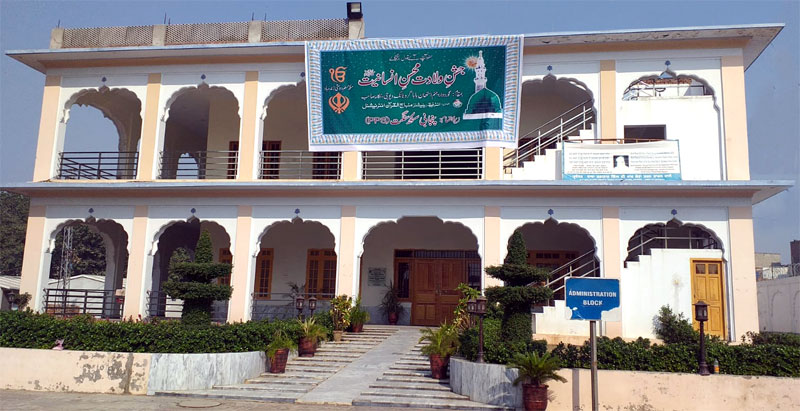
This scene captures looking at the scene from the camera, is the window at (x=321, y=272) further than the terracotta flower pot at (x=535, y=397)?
Yes

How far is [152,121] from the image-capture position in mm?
16344

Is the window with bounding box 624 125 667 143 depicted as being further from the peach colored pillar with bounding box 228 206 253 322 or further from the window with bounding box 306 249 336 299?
the peach colored pillar with bounding box 228 206 253 322

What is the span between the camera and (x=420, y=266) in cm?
1836

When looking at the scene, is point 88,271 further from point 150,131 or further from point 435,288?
point 435,288

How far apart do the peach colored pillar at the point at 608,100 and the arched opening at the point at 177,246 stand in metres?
10.8

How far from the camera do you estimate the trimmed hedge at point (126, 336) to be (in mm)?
11039

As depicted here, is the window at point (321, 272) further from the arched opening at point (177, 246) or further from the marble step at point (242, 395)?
the marble step at point (242, 395)

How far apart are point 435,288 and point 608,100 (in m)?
7.01

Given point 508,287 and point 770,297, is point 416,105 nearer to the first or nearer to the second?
point 508,287

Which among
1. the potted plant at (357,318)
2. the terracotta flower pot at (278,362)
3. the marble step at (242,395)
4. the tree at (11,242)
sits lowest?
the marble step at (242,395)

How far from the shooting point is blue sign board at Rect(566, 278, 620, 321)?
838cm

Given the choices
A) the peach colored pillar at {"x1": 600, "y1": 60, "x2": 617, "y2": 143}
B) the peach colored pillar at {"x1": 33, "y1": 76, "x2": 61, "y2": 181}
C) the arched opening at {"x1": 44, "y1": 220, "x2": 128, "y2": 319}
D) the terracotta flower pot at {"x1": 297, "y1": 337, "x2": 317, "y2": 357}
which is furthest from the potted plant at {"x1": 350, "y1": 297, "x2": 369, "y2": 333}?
the peach colored pillar at {"x1": 33, "y1": 76, "x2": 61, "y2": 181}

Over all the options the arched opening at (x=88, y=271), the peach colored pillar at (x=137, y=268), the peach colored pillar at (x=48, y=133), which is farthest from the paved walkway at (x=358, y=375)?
the peach colored pillar at (x=48, y=133)

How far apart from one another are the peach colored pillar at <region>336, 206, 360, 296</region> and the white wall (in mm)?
16381
